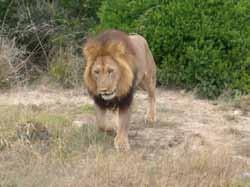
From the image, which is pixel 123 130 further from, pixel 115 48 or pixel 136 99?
pixel 136 99

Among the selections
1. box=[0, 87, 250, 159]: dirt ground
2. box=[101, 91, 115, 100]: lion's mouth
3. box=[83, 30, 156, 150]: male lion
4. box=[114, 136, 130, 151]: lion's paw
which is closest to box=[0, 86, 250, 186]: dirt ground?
box=[0, 87, 250, 159]: dirt ground

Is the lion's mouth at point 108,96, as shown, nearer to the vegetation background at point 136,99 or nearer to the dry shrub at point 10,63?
the vegetation background at point 136,99

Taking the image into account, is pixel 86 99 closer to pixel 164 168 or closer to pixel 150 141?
pixel 150 141

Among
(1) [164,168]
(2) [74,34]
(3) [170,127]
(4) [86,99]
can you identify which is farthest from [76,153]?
(2) [74,34]

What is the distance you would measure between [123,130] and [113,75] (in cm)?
68

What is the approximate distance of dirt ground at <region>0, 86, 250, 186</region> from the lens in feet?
27.0

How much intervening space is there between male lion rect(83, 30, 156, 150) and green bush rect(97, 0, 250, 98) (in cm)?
289

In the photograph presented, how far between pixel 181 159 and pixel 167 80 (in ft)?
14.2

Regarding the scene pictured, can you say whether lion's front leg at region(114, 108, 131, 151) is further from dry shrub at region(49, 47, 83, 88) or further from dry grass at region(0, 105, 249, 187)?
dry shrub at region(49, 47, 83, 88)

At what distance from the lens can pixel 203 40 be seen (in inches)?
430

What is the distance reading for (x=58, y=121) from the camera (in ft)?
28.0

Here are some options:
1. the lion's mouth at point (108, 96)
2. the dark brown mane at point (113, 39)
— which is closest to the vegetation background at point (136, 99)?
the lion's mouth at point (108, 96)

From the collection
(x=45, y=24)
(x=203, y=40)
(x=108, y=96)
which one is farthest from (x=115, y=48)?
(x=45, y=24)

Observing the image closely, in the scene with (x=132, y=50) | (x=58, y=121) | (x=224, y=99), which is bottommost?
(x=224, y=99)
